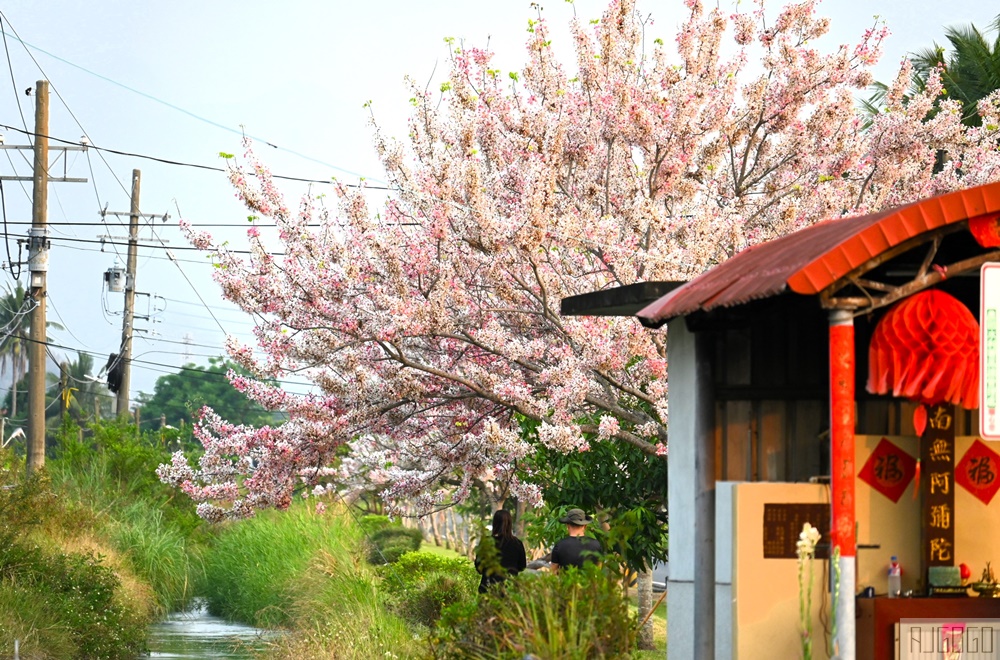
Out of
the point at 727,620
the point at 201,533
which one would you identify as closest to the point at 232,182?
the point at 727,620

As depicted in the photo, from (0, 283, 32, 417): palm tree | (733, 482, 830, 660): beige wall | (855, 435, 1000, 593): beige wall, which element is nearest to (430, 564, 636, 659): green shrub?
(733, 482, 830, 660): beige wall

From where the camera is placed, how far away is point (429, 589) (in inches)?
771

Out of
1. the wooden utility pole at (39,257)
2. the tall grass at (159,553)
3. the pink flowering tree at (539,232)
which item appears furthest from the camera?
the wooden utility pole at (39,257)

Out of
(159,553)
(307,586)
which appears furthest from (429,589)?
(159,553)

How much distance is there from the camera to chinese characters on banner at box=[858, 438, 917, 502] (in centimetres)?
966

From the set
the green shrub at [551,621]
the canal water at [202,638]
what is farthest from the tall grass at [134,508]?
the green shrub at [551,621]

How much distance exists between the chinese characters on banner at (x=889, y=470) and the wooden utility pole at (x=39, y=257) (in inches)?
812

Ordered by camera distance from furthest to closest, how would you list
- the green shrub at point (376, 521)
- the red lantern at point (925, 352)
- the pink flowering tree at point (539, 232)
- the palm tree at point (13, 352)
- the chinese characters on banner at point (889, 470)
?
1. the palm tree at point (13, 352)
2. the green shrub at point (376, 521)
3. the pink flowering tree at point (539, 232)
4. the chinese characters on banner at point (889, 470)
5. the red lantern at point (925, 352)

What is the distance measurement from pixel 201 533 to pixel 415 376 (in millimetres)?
16420

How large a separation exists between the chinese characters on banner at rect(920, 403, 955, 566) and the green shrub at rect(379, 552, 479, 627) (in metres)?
9.38

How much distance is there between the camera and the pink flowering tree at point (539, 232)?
47.6 ft

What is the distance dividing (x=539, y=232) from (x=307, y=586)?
27.6 feet

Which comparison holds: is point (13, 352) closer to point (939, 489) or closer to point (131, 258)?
point (131, 258)

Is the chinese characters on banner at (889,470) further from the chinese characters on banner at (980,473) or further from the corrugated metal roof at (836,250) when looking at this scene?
the corrugated metal roof at (836,250)
